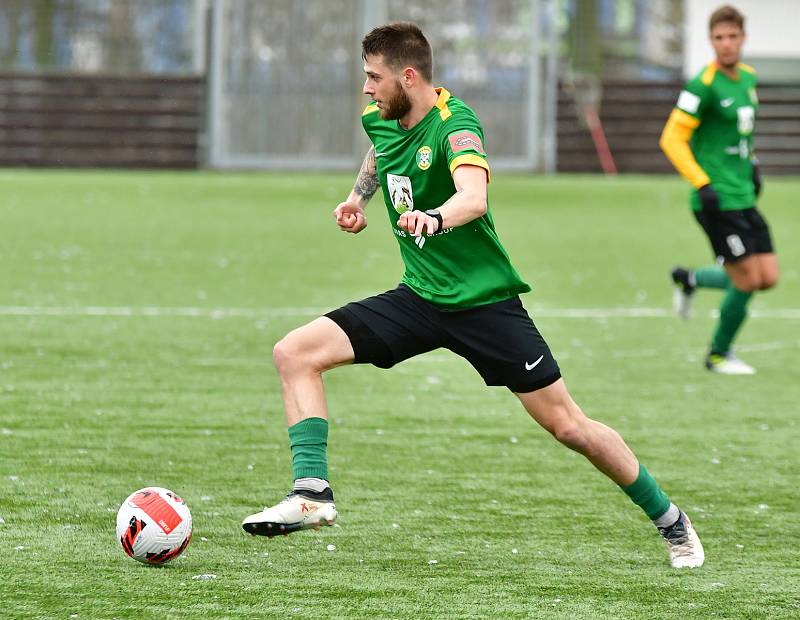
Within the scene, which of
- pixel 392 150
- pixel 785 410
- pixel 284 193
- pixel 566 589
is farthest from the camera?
pixel 284 193

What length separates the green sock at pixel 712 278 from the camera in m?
11.3

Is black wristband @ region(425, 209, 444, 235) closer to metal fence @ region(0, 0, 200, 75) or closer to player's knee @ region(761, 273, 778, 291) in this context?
player's knee @ region(761, 273, 778, 291)

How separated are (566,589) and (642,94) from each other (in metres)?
22.8

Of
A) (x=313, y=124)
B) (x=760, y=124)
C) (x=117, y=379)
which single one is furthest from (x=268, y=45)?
(x=117, y=379)

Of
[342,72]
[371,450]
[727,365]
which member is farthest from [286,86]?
[371,450]

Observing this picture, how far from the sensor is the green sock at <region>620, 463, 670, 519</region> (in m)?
5.70

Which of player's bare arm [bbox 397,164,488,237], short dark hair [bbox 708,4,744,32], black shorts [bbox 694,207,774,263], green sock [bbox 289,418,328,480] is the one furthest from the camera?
black shorts [bbox 694,207,774,263]

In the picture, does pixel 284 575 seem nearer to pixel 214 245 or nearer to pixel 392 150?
pixel 392 150

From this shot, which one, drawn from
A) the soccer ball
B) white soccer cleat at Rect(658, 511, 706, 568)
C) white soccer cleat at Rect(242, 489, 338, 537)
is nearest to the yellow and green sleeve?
white soccer cleat at Rect(658, 511, 706, 568)

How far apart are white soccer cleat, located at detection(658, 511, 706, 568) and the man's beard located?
5.82 ft

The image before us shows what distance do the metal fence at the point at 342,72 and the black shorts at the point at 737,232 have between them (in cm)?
1726

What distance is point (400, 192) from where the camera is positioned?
5.70 metres

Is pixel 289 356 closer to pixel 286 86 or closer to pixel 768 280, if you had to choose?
pixel 768 280

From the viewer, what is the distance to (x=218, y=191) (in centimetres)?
2400
